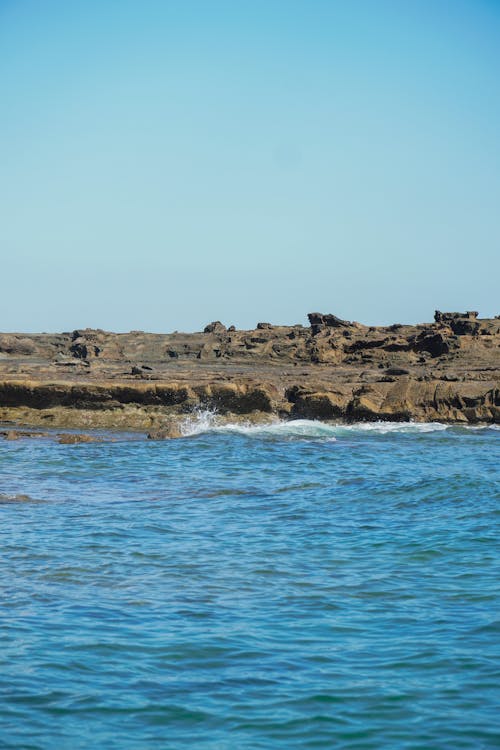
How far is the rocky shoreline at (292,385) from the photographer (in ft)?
86.7

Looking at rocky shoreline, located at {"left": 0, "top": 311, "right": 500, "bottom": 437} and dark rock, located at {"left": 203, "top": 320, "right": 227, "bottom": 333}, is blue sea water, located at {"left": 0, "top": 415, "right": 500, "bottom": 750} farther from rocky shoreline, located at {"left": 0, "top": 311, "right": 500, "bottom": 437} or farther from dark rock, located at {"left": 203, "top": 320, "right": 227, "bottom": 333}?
dark rock, located at {"left": 203, "top": 320, "right": 227, "bottom": 333}

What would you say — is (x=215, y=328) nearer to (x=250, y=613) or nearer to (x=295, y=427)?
(x=295, y=427)

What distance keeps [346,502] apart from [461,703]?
835 centimetres

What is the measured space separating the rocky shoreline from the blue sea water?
974cm

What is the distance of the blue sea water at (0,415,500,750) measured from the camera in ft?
19.7

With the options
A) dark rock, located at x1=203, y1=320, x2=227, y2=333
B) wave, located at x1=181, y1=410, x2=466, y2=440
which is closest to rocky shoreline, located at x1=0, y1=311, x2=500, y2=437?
wave, located at x1=181, y1=410, x2=466, y2=440

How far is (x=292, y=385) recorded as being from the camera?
2767cm

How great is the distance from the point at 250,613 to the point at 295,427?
17388mm

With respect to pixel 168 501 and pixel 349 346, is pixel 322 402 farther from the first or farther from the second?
pixel 168 501

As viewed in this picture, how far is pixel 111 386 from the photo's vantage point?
26594 millimetres

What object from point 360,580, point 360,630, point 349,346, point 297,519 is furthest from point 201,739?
point 349,346

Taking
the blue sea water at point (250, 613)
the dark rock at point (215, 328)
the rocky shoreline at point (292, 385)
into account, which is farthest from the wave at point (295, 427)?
the dark rock at point (215, 328)

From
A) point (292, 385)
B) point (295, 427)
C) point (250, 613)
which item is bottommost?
point (250, 613)

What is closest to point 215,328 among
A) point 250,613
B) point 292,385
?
point 292,385
